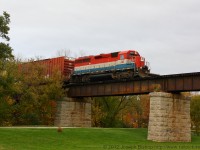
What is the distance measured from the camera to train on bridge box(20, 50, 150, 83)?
145 ft

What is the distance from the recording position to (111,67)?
46.4 meters

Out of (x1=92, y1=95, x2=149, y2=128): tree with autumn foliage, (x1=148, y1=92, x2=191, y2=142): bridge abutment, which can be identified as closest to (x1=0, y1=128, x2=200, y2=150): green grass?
(x1=148, y1=92, x2=191, y2=142): bridge abutment

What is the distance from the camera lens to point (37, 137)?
31812 millimetres

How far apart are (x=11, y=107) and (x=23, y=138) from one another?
23614 millimetres

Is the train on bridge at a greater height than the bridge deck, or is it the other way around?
the train on bridge

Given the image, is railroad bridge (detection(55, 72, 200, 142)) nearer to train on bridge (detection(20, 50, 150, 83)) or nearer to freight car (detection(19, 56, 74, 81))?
train on bridge (detection(20, 50, 150, 83))

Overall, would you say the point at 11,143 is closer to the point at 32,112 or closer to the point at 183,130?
the point at 183,130

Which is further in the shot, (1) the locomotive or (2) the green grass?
(1) the locomotive

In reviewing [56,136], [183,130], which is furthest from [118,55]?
[56,136]

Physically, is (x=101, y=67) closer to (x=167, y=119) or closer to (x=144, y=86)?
(x=144, y=86)

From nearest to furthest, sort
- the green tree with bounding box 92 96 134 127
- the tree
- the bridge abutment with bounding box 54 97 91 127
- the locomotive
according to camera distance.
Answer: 1. the tree
2. the locomotive
3. the bridge abutment with bounding box 54 97 91 127
4. the green tree with bounding box 92 96 134 127

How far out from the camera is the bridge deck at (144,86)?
38.3 metres

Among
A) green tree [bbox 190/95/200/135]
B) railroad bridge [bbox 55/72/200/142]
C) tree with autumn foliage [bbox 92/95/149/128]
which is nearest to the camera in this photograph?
railroad bridge [bbox 55/72/200/142]

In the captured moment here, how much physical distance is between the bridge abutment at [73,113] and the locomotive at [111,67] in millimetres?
3688
